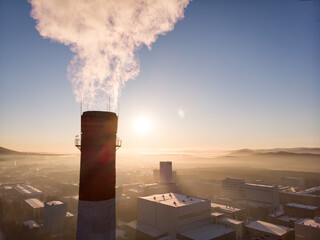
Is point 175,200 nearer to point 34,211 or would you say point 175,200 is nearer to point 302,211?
point 302,211

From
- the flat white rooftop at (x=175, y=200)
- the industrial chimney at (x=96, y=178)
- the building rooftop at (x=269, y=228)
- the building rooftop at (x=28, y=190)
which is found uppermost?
the industrial chimney at (x=96, y=178)

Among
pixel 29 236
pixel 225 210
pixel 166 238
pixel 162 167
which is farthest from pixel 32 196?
pixel 225 210

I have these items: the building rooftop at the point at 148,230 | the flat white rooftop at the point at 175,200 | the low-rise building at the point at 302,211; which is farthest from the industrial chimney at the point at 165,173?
the low-rise building at the point at 302,211

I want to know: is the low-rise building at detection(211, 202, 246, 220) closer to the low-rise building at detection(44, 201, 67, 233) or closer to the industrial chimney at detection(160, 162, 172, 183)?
the industrial chimney at detection(160, 162, 172, 183)

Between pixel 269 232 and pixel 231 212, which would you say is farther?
pixel 231 212

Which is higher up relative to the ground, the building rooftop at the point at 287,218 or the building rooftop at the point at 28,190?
the building rooftop at the point at 28,190

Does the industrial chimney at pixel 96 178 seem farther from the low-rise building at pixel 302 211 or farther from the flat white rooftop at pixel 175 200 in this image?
the low-rise building at pixel 302 211

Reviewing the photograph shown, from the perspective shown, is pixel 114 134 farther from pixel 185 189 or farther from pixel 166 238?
pixel 185 189

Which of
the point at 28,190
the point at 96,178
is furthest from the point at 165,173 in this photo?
the point at 96,178
